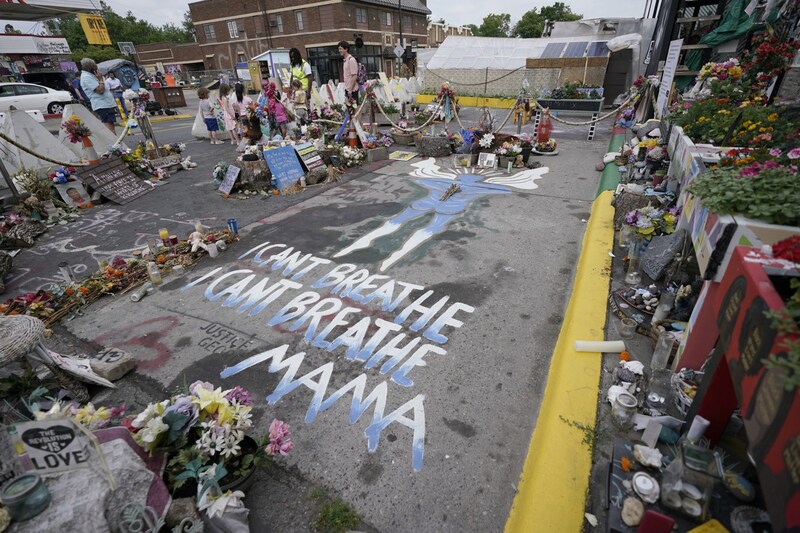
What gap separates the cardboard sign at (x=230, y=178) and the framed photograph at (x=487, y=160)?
6.07 meters

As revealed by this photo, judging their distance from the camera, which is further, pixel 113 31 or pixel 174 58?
pixel 113 31

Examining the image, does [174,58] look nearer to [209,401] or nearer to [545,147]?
[545,147]

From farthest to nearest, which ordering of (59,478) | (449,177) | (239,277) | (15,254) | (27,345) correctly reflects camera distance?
(449,177) → (15,254) → (239,277) → (27,345) → (59,478)

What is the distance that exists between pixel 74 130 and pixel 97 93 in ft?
9.74

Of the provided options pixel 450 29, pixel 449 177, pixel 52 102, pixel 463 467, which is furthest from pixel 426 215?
pixel 450 29

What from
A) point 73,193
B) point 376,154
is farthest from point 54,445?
point 376,154

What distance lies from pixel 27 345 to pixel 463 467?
3.62 metres

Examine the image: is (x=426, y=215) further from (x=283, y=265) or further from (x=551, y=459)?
(x=551, y=459)

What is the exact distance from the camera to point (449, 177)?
373 inches

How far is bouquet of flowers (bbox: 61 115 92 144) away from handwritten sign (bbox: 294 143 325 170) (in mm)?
5379

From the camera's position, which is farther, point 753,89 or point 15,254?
point 15,254

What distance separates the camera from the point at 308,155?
9.74 metres

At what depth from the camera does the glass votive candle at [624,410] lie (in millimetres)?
2920

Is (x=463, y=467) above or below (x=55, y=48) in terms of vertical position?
below
